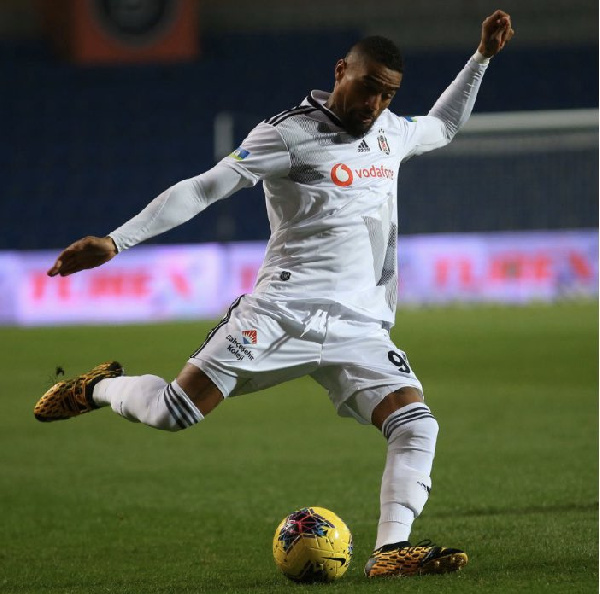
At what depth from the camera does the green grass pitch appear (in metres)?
5.24

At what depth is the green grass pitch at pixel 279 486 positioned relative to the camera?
524 cm

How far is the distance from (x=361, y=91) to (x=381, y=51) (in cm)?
17

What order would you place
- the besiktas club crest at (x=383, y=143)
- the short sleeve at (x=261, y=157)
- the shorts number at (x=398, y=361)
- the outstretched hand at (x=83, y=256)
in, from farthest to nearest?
the besiktas club crest at (x=383, y=143) < the shorts number at (x=398, y=361) < the short sleeve at (x=261, y=157) < the outstretched hand at (x=83, y=256)

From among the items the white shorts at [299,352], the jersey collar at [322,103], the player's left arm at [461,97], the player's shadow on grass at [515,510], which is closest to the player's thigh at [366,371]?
the white shorts at [299,352]

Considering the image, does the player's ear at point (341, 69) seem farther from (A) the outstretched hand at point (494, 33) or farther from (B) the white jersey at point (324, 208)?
(A) the outstretched hand at point (494, 33)

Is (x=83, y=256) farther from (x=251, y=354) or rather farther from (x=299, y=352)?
(x=299, y=352)

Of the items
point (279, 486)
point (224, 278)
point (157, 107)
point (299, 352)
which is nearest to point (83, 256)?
point (299, 352)

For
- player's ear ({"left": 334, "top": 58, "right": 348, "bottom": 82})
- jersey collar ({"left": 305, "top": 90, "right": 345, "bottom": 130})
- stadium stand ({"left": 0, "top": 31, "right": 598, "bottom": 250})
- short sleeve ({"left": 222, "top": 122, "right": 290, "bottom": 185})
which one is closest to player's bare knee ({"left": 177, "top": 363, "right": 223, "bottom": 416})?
short sleeve ({"left": 222, "top": 122, "right": 290, "bottom": 185})

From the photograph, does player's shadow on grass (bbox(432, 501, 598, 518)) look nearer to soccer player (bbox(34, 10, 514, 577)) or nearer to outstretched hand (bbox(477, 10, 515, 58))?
soccer player (bbox(34, 10, 514, 577))

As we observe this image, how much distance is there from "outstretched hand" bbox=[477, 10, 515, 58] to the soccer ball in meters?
2.26

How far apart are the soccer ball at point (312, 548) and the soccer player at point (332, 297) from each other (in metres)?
0.14

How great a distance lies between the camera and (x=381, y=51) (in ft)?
16.6

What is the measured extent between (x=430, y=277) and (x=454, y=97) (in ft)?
52.2

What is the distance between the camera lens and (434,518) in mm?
6625
